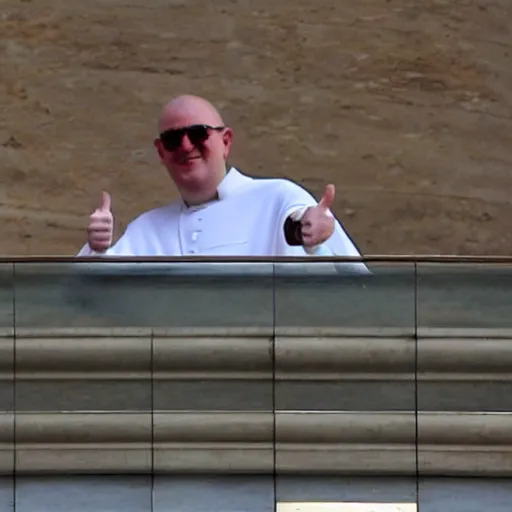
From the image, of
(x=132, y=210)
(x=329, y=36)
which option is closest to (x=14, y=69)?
(x=132, y=210)

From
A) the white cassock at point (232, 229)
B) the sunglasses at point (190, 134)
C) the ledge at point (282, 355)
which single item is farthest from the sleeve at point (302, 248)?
the sunglasses at point (190, 134)

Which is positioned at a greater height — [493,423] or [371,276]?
[371,276]

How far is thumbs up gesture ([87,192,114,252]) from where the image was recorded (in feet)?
15.2

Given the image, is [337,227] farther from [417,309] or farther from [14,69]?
[14,69]

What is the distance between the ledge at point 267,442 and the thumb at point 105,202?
0.76m

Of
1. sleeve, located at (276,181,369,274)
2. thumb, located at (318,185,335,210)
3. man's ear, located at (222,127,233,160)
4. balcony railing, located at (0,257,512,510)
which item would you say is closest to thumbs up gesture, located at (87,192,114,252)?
balcony railing, located at (0,257,512,510)

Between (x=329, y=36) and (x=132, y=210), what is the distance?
1028 millimetres

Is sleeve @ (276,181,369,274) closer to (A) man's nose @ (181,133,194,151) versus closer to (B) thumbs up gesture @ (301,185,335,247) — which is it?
(B) thumbs up gesture @ (301,185,335,247)

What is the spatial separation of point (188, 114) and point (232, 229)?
0.46 metres

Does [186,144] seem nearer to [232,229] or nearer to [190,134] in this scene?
[190,134]

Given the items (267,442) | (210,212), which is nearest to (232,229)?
(210,212)

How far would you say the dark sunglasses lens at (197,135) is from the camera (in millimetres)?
4738

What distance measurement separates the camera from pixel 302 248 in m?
4.53

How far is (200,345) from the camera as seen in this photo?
180 inches
